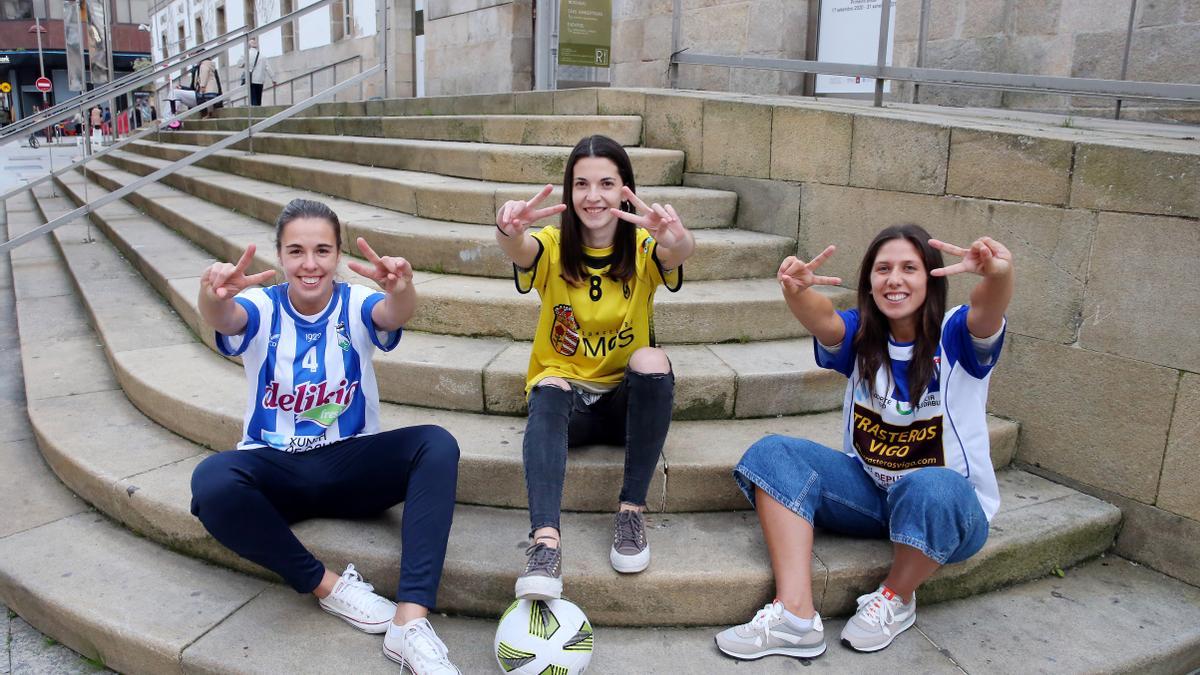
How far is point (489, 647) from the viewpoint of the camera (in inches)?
97.8

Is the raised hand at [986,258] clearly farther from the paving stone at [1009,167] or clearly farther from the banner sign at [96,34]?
the banner sign at [96,34]

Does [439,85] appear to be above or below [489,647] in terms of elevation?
above

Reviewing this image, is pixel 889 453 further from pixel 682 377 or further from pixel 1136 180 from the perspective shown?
pixel 1136 180

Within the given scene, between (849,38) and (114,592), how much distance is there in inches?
257

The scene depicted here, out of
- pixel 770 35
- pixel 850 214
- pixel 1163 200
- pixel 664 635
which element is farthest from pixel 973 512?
pixel 770 35

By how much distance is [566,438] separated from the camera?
2660 mm

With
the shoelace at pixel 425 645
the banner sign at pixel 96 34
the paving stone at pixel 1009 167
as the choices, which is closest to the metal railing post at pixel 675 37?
the paving stone at pixel 1009 167

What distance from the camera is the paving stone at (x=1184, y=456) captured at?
283 centimetres

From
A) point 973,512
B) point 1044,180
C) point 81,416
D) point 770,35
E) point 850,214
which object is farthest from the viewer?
point 770,35

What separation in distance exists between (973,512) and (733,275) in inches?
82.9

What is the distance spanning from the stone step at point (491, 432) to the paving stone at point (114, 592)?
58 cm

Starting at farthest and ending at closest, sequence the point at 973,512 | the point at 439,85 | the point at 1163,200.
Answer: the point at 439,85 → the point at 1163,200 → the point at 973,512

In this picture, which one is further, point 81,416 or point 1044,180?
point 81,416

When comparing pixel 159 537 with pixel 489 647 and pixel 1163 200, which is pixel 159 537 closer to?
pixel 489 647
